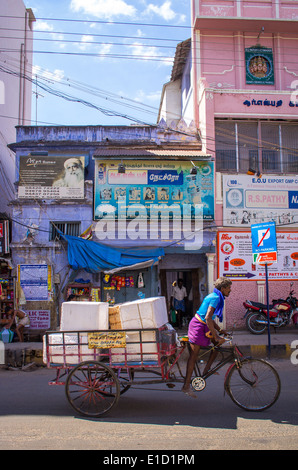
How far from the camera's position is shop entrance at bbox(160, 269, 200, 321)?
15.1m

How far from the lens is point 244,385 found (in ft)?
17.8

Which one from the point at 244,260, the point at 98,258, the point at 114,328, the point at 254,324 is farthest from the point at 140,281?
the point at 114,328

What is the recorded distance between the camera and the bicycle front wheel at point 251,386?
536 centimetres

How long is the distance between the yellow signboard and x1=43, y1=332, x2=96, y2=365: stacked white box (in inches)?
4.4

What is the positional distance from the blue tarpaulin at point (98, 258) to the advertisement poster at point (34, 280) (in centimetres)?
114

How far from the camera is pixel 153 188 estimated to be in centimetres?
1416

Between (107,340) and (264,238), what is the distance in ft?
19.5

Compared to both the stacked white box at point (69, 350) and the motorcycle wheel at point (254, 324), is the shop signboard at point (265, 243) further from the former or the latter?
the stacked white box at point (69, 350)

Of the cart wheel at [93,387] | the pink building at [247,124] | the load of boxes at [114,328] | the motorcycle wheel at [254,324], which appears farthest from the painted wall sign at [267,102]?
the cart wheel at [93,387]

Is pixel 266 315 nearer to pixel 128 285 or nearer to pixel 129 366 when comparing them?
pixel 128 285

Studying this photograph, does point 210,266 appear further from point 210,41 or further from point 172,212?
point 210,41
